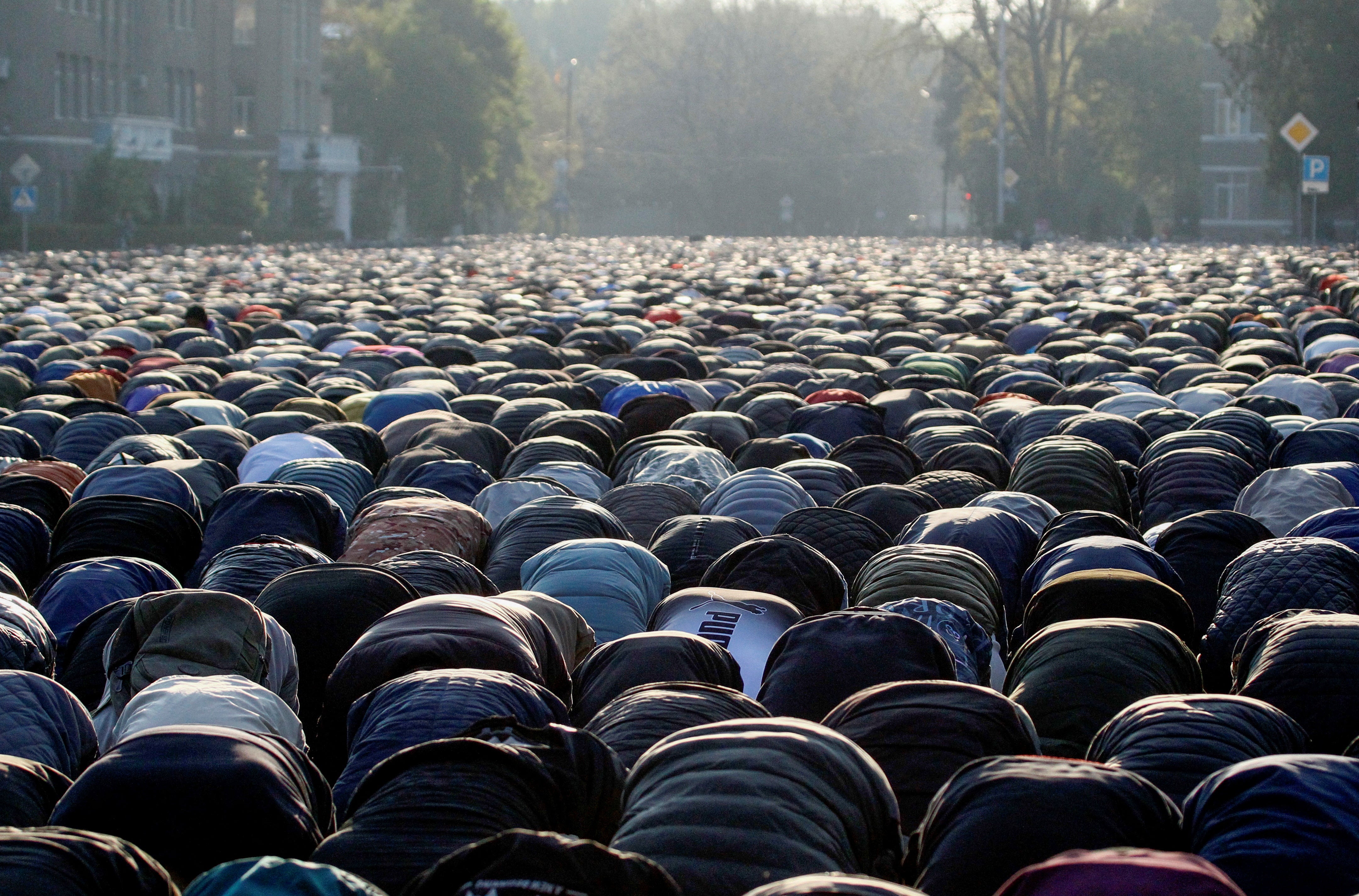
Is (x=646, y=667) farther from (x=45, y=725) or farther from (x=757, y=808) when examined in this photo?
(x=45, y=725)

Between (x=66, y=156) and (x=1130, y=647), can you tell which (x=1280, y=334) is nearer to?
(x=1130, y=647)

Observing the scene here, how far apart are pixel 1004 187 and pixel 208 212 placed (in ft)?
122

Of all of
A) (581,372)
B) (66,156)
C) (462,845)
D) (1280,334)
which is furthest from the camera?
(66,156)

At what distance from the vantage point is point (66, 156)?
53125 millimetres

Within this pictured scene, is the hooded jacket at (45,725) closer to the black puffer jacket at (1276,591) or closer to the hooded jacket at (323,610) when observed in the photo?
the hooded jacket at (323,610)

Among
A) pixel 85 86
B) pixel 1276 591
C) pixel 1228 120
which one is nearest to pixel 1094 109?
pixel 1228 120

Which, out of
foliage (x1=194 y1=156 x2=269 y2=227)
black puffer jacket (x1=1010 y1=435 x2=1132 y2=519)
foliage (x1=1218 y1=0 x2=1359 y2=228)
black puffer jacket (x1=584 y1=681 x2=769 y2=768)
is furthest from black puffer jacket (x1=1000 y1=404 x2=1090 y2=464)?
foliage (x1=194 y1=156 x2=269 y2=227)

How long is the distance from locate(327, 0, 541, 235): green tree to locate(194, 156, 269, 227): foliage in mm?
12483

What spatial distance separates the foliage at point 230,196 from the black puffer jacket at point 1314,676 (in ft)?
188

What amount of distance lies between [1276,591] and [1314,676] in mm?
1156

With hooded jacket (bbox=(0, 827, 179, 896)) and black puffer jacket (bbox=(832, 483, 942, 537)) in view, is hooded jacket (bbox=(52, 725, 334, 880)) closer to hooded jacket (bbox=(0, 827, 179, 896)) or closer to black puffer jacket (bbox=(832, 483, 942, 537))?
hooded jacket (bbox=(0, 827, 179, 896))

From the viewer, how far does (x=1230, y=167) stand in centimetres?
7269

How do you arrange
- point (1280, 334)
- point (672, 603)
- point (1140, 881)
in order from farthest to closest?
point (1280, 334) < point (672, 603) < point (1140, 881)

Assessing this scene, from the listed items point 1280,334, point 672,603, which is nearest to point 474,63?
point 1280,334
